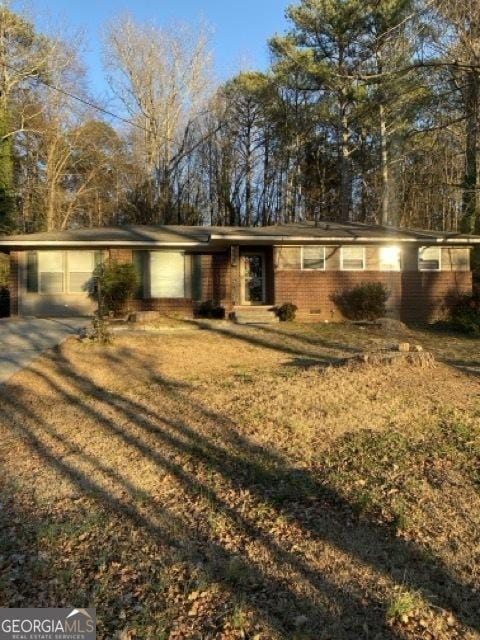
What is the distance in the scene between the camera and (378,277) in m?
18.0

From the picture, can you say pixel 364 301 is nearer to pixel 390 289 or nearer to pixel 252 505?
pixel 390 289

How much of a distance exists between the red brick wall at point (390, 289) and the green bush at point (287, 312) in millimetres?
466

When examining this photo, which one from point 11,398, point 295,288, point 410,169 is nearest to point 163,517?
Result: point 11,398

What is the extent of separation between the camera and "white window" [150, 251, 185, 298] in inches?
738

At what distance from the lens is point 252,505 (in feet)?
13.4

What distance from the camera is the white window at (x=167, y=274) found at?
18750mm

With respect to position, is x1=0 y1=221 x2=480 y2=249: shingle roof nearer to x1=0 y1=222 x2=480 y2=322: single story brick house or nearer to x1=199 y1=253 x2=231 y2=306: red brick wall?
x1=0 y1=222 x2=480 y2=322: single story brick house

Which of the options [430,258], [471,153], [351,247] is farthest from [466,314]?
[471,153]

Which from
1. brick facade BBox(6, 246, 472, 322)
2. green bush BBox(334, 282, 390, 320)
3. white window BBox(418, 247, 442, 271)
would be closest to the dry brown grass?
green bush BBox(334, 282, 390, 320)

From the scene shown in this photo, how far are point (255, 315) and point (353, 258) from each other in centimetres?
385

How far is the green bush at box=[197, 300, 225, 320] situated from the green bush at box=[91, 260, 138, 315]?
7.42 feet

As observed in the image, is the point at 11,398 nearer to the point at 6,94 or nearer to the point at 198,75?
Answer: the point at 6,94

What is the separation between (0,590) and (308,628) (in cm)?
167

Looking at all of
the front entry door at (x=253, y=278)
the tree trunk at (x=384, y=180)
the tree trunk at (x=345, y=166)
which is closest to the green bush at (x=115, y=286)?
the front entry door at (x=253, y=278)
